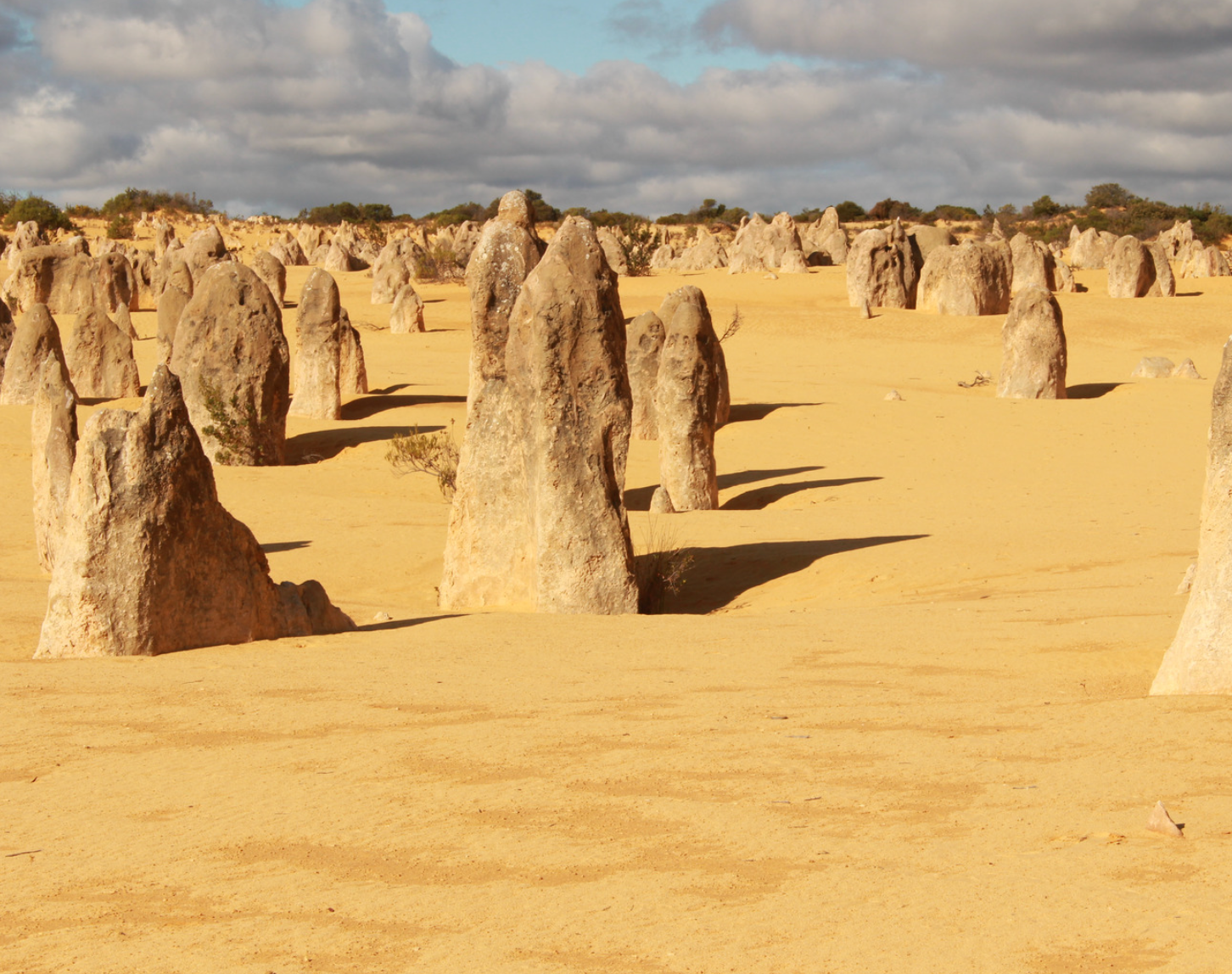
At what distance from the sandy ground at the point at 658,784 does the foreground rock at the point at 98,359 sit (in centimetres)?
1026

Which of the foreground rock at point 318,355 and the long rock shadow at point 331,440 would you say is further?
the foreground rock at point 318,355

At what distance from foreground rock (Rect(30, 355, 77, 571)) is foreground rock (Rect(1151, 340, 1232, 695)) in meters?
7.13

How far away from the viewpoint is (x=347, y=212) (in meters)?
74.6

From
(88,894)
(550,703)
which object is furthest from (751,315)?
(88,894)

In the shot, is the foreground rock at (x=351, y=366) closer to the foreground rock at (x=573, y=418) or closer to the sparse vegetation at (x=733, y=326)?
the sparse vegetation at (x=733, y=326)

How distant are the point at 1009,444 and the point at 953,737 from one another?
12.8 metres

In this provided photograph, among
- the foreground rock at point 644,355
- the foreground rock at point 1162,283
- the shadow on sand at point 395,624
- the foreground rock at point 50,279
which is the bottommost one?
the shadow on sand at point 395,624

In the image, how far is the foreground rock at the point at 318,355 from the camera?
722 inches

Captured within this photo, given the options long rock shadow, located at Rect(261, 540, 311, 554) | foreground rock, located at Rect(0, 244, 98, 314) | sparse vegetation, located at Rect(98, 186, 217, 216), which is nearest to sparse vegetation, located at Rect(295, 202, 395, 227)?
sparse vegetation, located at Rect(98, 186, 217, 216)

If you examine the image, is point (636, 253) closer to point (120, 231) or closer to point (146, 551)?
point (120, 231)

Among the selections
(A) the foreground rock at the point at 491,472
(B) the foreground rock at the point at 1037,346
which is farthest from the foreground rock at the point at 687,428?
(B) the foreground rock at the point at 1037,346

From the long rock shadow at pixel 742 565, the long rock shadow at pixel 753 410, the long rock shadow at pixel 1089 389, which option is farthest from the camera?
the long rock shadow at pixel 1089 389

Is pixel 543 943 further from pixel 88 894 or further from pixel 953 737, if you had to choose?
pixel 953 737

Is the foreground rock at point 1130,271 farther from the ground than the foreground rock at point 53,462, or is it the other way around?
the foreground rock at point 1130,271
